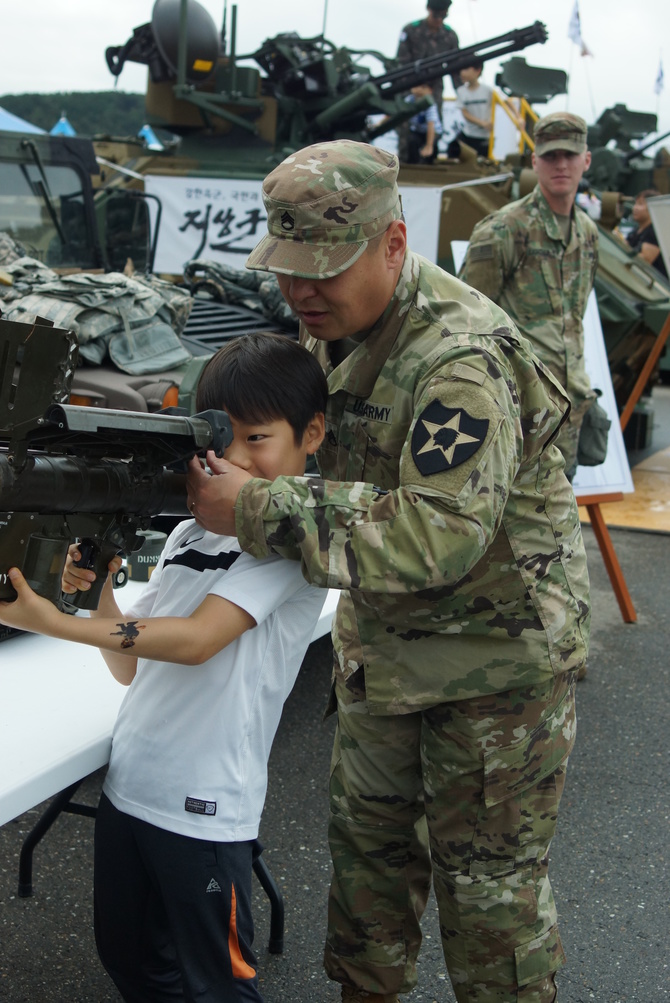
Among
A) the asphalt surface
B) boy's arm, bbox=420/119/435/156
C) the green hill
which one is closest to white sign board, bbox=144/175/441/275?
boy's arm, bbox=420/119/435/156

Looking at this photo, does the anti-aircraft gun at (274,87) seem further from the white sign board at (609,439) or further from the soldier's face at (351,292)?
the soldier's face at (351,292)

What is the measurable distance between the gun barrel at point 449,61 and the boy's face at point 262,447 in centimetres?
716

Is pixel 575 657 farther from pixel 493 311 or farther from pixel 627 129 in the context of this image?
pixel 627 129

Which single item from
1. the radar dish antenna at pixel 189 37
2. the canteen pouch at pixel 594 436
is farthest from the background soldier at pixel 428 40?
the canteen pouch at pixel 594 436

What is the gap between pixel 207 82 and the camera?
850 cm

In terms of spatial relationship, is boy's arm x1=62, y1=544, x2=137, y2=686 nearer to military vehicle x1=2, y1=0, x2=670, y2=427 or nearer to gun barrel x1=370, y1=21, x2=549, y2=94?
military vehicle x1=2, y1=0, x2=670, y2=427

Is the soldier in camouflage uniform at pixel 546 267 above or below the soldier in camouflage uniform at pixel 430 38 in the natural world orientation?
below

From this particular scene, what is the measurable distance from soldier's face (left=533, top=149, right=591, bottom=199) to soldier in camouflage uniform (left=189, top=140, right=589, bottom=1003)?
247 centimetres

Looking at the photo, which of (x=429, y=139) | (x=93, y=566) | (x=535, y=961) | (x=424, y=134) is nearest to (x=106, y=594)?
(x=93, y=566)

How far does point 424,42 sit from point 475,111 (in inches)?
34.0

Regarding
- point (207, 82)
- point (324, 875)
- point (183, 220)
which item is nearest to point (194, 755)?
point (324, 875)

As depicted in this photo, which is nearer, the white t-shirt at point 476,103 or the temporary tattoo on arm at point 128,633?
the temporary tattoo on arm at point 128,633

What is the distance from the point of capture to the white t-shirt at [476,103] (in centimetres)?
988

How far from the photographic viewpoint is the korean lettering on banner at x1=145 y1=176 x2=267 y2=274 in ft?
24.6
